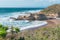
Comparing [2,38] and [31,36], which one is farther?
[2,38]

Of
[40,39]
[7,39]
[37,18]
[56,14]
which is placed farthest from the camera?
[56,14]

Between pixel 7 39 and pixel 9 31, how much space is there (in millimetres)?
1310

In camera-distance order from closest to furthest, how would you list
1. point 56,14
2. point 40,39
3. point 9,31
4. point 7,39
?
point 40,39, point 7,39, point 9,31, point 56,14

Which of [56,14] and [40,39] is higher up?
[40,39]

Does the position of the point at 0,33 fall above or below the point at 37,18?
above

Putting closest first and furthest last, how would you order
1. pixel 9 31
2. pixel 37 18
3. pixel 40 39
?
1. pixel 40 39
2. pixel 9 31
3. pixel 37 18

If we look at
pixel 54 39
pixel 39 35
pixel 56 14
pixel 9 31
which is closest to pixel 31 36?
pixel 39 35

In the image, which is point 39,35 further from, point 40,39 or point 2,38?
point 2,38

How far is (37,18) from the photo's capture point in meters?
46.2

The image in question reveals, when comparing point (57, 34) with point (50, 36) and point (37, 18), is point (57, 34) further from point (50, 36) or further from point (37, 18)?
point (37, 18)

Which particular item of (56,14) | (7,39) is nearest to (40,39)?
(7,39)

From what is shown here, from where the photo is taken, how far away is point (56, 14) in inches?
2266

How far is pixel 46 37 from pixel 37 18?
38.9 meters

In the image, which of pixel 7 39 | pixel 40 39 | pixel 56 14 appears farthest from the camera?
pixel 56 14
